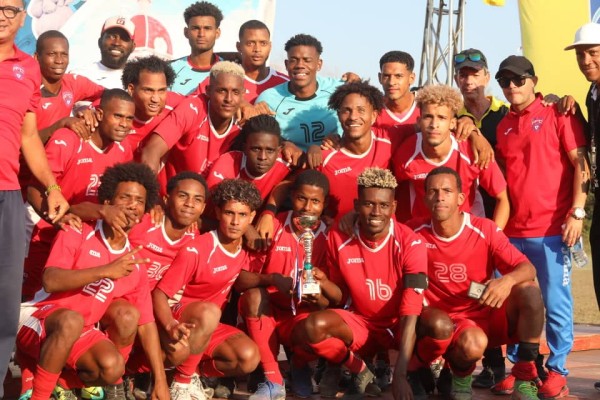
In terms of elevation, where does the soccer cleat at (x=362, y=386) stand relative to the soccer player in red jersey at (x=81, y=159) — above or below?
below

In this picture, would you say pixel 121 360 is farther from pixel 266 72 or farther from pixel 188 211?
pixel 266 72

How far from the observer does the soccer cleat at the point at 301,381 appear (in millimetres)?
6805

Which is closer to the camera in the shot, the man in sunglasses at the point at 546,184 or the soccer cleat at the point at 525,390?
the soccer cleat at the point at 525,390

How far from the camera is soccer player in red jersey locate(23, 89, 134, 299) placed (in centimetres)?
663

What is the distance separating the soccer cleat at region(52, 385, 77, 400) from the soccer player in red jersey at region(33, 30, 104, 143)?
201 centimetres

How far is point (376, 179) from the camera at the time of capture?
21.7ft

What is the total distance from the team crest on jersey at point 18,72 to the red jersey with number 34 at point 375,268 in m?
2.54

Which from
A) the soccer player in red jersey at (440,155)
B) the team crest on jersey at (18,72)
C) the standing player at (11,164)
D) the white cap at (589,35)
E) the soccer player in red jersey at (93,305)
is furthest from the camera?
the soccer player in red jersey at (440,155)

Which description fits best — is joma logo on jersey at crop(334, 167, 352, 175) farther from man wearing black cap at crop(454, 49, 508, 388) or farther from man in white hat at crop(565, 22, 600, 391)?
man in white hat at crop(565, 22, 600, 391)

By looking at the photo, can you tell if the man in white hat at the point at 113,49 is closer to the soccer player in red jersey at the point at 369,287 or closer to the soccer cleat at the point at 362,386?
the soccer player in red jersey at the point at 369,287

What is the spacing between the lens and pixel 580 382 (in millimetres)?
7383

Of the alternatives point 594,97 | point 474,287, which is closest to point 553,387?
point 474,287

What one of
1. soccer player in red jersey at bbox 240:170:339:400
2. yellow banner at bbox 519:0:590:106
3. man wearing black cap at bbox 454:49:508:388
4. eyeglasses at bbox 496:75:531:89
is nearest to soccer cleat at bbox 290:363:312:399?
soccer player in red jersey at bbox 240:170:339:400

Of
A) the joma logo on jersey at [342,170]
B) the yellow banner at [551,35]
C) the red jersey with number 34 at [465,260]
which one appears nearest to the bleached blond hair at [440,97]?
the joma logo on jersey at [342,170]
